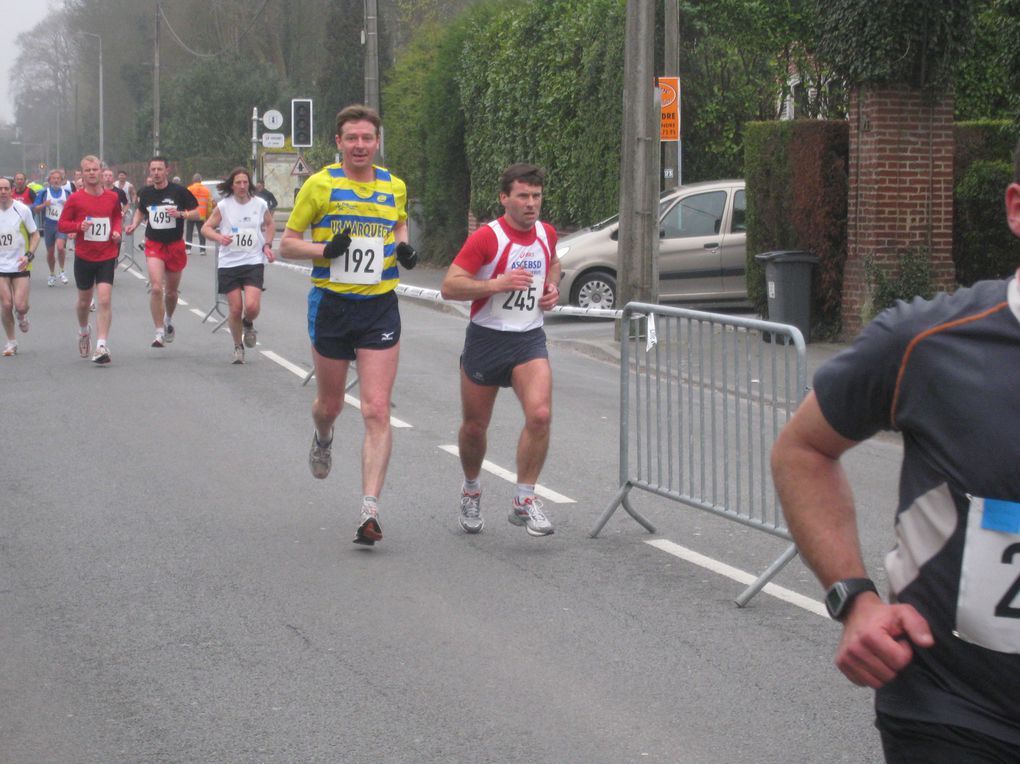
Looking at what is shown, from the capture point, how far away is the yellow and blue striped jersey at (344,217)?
7875 mm

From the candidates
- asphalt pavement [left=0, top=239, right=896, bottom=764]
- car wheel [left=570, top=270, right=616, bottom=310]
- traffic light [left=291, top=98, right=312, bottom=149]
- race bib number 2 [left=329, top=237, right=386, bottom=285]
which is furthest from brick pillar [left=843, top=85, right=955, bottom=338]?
traffic light [left=291, top=98, right=312, bottom=149]

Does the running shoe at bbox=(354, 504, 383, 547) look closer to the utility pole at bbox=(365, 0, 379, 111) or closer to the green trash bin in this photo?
the green trash bin

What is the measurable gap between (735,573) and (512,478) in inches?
106

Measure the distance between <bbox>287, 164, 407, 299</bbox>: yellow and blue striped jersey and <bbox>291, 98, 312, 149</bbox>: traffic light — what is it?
73.5 ft

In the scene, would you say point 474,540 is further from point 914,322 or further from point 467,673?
point 914,322

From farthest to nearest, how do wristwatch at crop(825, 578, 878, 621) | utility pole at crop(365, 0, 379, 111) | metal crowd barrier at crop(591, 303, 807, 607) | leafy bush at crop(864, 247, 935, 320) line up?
utility pole at crop(365, 0, 379, 111), leafy bush at crop(864, 247, 935, 320), metal crowd barrier at crop(591, 303, 807, 607), wristwatch at crop(825, 578, 878, 621)

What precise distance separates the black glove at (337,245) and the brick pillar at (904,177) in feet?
30.3

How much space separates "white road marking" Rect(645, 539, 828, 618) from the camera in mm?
6656

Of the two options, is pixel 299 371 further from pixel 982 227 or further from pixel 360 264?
pixel 360 264

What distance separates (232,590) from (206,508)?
1860 millimetres

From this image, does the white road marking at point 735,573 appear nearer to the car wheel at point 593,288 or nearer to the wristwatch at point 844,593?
the wristwatch at point 844,593

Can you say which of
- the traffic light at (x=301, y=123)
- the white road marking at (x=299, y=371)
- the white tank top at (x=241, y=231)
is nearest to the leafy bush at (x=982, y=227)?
the white road marking at (x=299, y=371)

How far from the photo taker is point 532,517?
309 inches

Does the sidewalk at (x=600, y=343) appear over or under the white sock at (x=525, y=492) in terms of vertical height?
over
